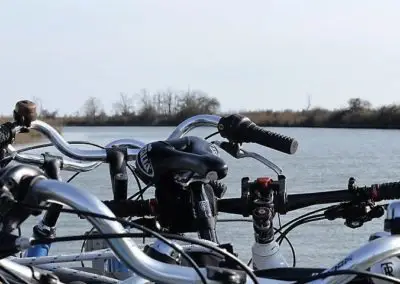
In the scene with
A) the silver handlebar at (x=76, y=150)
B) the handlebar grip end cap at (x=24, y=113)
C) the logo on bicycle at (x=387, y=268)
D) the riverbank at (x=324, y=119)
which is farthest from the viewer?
the riverbank at (x=324, y=119)

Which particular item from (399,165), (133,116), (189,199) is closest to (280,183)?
(189,199)

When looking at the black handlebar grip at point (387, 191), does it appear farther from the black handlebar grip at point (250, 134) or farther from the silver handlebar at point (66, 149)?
the silver handlebar at point (66, 149)

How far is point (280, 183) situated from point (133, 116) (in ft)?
Result: 86.7

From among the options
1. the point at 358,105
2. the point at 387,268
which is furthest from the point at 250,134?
the point at 358,105

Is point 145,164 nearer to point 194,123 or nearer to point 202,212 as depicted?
point 202,212

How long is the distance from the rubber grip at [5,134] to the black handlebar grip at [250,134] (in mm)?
764

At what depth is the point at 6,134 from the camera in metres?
3.38

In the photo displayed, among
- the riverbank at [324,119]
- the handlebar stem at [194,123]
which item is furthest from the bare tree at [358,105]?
the handlebar stem at [194,123]

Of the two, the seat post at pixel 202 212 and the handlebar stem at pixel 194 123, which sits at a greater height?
the handlebar stem at pixel 194 123

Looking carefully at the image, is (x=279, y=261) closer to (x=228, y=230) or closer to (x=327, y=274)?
(x=327, y=274)

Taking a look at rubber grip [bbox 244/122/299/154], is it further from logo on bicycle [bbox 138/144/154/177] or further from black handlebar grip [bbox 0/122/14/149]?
black handlebar grip [bbox 0/122/14/149]

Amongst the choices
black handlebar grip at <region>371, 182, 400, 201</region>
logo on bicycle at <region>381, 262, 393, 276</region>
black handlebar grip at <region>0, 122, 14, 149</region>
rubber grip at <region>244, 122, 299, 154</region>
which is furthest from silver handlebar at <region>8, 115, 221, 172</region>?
logo on bicycle at <region>381, 262, 393, 276</region>

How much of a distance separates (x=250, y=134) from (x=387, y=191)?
1.67 feet

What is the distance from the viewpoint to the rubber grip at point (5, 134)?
132 inches
